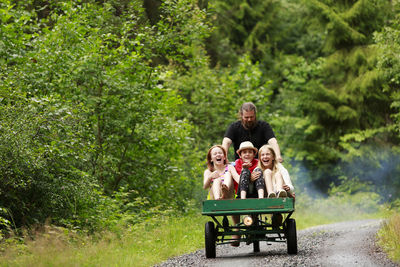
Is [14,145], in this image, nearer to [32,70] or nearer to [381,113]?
[32,70]

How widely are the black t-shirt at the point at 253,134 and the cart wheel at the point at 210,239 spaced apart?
174cm

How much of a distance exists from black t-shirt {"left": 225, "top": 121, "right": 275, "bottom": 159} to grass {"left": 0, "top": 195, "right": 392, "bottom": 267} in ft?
7.09

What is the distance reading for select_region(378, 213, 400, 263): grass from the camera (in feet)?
26.6

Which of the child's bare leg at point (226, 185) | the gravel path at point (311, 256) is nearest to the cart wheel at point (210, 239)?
the gravel path at point (311, 256)

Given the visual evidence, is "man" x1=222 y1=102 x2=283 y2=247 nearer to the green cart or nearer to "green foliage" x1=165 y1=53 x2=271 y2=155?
the green cart

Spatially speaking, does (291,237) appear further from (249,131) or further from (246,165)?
(249,131)

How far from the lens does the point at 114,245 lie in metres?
9.66

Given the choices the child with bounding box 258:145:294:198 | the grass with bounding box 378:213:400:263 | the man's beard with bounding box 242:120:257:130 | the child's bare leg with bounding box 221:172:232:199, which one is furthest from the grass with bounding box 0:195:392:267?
the grass with bounding box 378:213:400:263

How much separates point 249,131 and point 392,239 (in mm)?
2808

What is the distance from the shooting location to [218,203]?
8680 mm

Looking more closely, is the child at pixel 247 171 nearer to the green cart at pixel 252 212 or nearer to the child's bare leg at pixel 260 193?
the child's bare leg at pixel 260 193

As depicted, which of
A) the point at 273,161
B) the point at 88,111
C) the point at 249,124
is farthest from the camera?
the point at 88,111

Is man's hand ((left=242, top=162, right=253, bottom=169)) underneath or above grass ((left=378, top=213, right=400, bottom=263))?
above

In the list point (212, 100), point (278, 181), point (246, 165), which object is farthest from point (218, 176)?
point (212, 100)
